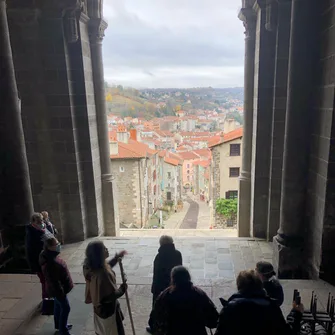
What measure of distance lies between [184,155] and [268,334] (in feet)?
143

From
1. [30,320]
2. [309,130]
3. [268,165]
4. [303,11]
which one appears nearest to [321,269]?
[309,130]

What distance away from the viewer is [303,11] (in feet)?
12.8

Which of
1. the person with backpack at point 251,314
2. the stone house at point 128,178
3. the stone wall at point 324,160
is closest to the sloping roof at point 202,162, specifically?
the stone house at point 128,178

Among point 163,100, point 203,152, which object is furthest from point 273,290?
point 163,100

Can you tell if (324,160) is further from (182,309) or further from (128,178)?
(128,178)

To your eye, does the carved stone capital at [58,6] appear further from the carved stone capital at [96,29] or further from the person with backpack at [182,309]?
the person with backpack at [182,309]

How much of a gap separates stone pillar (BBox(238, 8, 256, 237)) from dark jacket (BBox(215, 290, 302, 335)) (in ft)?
14.2

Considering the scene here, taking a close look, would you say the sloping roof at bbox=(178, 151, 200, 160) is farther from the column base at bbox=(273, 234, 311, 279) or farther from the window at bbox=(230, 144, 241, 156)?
the column base at bbox=(273, 234, 311, 279)

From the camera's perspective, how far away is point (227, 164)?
57.0 feet

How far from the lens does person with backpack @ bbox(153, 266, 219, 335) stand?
2211 mm

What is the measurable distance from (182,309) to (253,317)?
18.3 inches

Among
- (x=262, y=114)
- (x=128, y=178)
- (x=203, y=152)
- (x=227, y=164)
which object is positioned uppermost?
(x=262, y=114)

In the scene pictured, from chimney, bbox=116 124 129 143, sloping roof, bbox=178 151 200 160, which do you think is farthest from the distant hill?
chimney, bbox=116 124 129 143

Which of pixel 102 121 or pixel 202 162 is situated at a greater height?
pixel 102 121
